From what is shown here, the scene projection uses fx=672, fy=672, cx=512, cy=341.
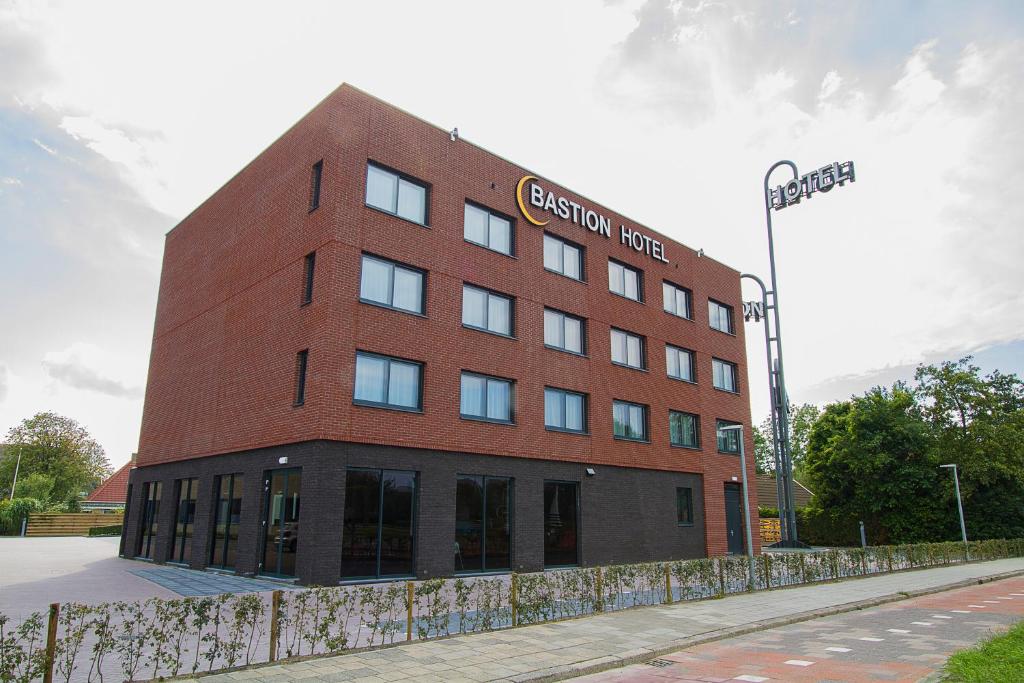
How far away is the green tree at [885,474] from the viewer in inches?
1435

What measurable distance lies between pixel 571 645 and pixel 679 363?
20.7 m

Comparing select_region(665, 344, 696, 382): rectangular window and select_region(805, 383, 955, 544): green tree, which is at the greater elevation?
select_region(665, 344, 696, 382): rectangular window

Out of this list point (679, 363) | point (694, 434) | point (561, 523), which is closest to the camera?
point (561, 523)

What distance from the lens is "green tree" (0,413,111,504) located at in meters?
60.9

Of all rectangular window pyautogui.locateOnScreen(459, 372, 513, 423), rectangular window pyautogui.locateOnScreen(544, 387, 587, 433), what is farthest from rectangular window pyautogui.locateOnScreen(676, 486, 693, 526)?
rectangular window pyautogui.locateOnScreen(459, 372, 513, 423)

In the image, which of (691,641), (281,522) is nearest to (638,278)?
(281,522)

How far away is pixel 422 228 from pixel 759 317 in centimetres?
2013

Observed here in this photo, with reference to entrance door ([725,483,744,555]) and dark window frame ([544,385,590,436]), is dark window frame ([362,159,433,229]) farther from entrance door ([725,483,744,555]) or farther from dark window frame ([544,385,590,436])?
entrance door ([725,483,744,555])

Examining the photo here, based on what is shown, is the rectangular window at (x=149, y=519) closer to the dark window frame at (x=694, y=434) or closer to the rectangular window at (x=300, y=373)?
the rectangular window at (x=300, y=373)

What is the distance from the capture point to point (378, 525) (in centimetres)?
1723

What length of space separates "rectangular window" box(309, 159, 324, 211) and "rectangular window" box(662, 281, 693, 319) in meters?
15.6

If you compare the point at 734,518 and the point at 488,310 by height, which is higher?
the point at 488,310

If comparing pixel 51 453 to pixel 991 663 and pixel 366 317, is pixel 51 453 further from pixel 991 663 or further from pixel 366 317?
pixel 991 663

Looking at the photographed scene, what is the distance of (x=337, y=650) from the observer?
8.91 m
